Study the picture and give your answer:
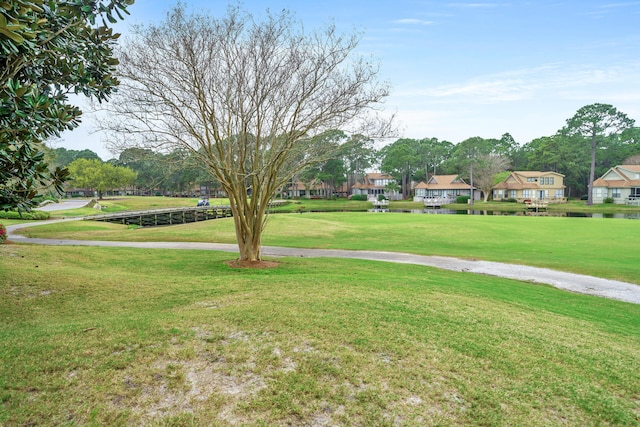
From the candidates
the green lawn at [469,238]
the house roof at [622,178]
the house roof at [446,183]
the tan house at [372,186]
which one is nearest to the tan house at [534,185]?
the house roof at [622,178]

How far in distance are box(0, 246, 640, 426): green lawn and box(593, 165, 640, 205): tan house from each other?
72.6 m

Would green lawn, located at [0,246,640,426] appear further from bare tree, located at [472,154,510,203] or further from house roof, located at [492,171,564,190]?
house roof, located at [492,171,564,190]

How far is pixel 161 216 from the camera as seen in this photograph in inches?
1980

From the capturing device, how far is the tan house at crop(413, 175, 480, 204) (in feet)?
270

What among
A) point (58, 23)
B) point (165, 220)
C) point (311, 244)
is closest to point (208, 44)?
point (58, 23)

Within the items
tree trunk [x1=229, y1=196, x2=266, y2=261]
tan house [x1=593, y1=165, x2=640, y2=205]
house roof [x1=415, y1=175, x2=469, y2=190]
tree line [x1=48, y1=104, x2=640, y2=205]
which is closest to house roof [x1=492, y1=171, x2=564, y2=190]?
tree line [x1=48, y1=104, x2=640, y2=205]

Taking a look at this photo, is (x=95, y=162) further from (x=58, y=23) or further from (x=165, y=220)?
(x=58, y=23)

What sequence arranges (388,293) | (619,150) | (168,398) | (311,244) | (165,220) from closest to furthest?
(168,398) → (388,293) → (311,244) → (165,220) → (619,150)

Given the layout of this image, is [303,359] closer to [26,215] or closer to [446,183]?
[26,215]

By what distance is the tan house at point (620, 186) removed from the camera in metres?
65.1

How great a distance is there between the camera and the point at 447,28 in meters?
17.3

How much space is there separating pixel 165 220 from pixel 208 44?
40.5m

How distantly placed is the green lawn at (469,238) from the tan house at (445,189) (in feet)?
158

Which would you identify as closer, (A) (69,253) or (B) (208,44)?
(B) (208,44)
